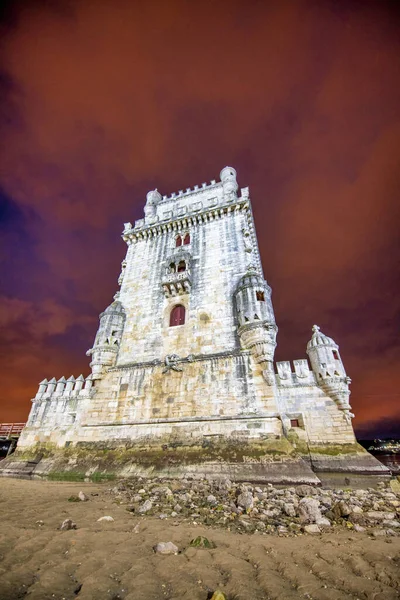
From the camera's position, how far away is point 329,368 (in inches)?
495

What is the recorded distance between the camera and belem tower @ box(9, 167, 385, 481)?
11.2 metres

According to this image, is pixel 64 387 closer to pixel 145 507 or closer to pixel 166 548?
pixel 145 507

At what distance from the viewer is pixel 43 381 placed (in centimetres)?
1631

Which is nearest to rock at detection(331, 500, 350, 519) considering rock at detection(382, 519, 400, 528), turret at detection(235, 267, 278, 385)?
rock at detection(382, 519, 400, 528)

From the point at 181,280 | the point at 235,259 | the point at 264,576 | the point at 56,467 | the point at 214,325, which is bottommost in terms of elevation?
the point at 264,576

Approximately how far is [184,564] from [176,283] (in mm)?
14865

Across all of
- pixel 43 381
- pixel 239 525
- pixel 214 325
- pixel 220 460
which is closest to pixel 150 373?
pixel 214 325

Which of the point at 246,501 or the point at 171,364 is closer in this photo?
the point at 246,501

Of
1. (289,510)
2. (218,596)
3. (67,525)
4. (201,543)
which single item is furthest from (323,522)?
(67,525)

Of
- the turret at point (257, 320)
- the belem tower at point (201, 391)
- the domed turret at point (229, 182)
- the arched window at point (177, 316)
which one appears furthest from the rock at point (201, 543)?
the domed turret at point (229, 182)

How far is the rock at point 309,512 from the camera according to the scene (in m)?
5.20

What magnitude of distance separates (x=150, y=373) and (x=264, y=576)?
12.4m

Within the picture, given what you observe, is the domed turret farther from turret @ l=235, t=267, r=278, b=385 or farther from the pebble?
the pebble

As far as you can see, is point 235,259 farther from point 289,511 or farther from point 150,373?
point 289,511
